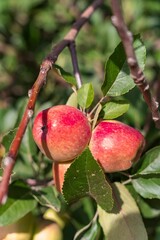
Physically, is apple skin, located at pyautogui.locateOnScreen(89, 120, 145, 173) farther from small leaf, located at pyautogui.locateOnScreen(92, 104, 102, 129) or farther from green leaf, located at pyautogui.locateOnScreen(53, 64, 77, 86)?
green leaf, located at pyautogui.locateOnScreen(53, 64, 77, 86)

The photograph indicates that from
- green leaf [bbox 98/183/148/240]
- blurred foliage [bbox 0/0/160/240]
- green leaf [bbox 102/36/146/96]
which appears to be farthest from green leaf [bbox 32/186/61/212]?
blurred foliage [bbox 0/0/160/240]

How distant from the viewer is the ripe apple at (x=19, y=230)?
1.07 metres

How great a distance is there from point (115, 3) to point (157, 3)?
1.47 m

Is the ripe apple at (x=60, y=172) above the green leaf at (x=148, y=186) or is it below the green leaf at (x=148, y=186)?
above

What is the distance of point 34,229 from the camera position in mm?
1119

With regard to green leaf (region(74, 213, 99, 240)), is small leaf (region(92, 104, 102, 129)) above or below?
above

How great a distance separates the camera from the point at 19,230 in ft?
3.56

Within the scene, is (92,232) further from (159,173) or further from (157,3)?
(157,3)

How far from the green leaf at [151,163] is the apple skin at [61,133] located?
0.57 ft

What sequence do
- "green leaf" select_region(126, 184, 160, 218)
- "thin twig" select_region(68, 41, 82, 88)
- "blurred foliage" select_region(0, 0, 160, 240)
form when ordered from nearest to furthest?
1. "thin twig" select_region(68, 41, 82, 88)
2. "green leaf" select_region(126, 184, 160, 218)
3. "blurred foliage" select_region(0, 0, 160, 240)

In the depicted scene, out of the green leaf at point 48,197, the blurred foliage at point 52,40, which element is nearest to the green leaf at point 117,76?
the green leaf at point 48,197

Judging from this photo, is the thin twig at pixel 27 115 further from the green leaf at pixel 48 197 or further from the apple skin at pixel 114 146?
the green leaf at pixel 48 197

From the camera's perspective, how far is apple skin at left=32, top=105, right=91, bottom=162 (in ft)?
3.07

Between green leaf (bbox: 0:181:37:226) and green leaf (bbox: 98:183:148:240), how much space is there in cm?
15
